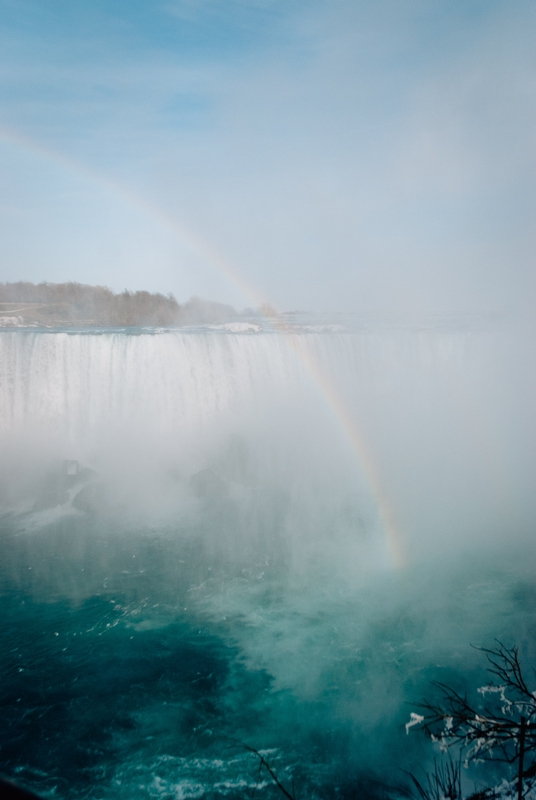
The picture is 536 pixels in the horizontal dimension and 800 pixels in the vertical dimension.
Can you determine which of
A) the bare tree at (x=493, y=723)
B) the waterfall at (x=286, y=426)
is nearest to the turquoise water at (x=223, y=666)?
the bare tree at (x=493, y=723)

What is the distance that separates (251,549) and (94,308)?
2529 cm

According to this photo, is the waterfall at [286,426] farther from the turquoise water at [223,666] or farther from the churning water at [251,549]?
the turquoise water at [223,666]

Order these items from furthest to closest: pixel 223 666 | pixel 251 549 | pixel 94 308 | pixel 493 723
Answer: pixel 94 308, pixel 251 549, pixel 223 666, pixel 493 723

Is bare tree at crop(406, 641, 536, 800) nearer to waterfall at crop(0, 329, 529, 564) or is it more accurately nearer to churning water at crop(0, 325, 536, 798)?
churning water at crop(0, 325, 536, 798)

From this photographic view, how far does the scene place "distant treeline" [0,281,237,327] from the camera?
86.9 ft

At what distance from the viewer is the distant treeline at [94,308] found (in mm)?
26500

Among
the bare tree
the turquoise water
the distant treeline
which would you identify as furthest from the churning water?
the distant treeline

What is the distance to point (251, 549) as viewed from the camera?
1034 cm

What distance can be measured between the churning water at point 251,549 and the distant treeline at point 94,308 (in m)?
11.8

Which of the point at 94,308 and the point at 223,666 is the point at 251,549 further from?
the point at 94,308

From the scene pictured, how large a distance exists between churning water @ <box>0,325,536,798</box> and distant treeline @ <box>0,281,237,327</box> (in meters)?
11.8

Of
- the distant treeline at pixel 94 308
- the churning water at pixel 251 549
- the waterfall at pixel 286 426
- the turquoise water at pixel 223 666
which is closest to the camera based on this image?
the turquoise water at pixel 223 666

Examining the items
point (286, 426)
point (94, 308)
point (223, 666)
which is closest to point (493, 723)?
point (223, 666)

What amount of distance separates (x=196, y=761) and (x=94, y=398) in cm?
1235
